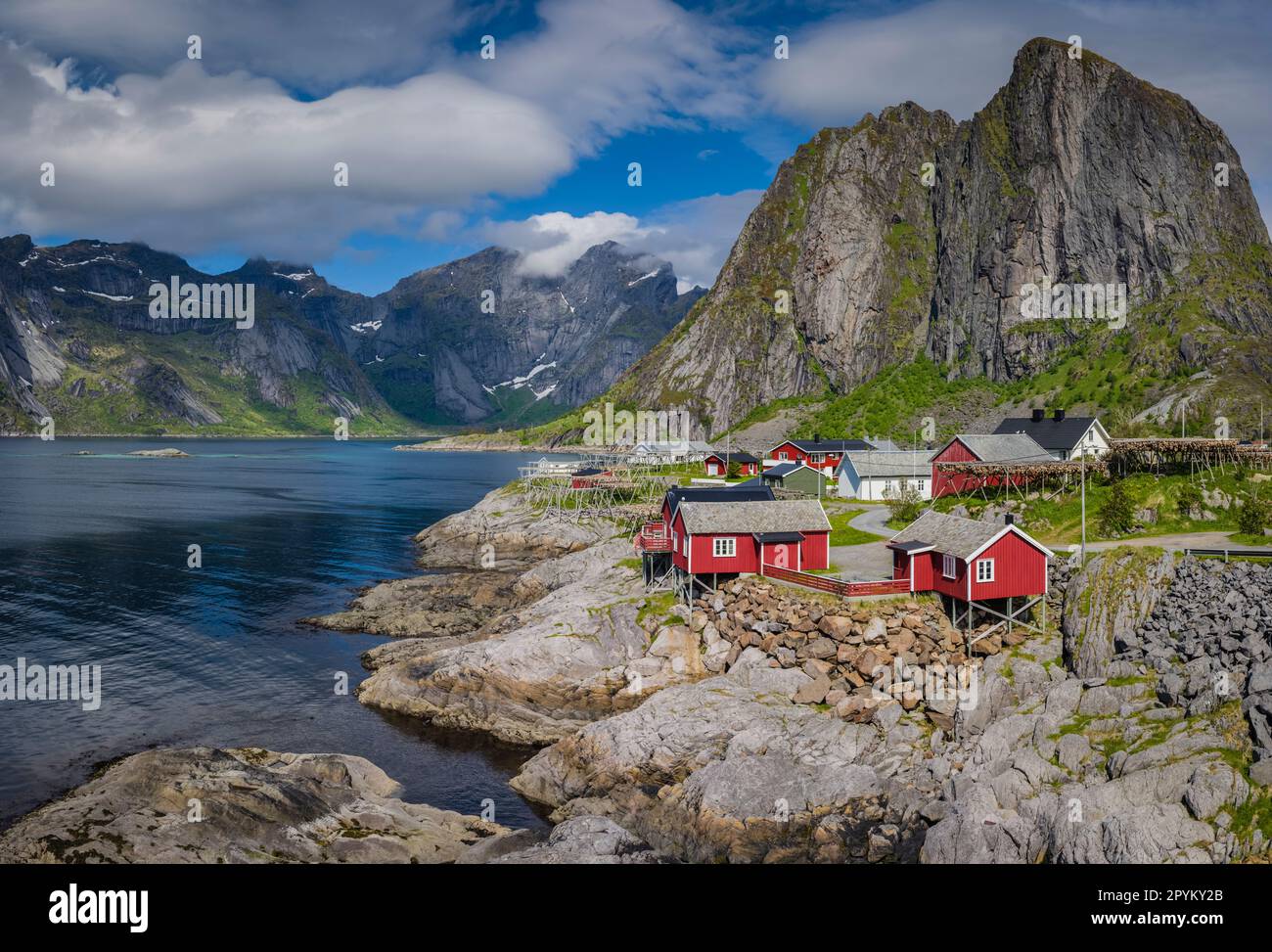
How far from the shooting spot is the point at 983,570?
39094 mm

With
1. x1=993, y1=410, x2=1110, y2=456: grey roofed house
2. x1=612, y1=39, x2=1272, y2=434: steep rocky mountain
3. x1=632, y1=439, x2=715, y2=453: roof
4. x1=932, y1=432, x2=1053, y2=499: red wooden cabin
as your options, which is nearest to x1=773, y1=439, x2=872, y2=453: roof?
x1=993, y1=410, x2=1110, y2=456: grey roofed house

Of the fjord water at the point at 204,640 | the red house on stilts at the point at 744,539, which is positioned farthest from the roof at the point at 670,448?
the red house on stilts at the point at 744,539

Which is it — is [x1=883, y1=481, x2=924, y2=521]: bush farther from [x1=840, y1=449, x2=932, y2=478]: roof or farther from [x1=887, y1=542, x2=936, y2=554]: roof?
[x1=887, y1=542, x2=936, y2=554]: roof

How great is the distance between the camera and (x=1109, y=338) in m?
152

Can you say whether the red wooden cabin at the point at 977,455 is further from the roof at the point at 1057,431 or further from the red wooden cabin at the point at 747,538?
the red wooden cabin at the point at 747,538

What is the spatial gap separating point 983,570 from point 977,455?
3491 centimetres

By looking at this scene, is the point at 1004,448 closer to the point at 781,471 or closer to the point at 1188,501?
the point at 1188,501

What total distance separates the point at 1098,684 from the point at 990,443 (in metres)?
44.8

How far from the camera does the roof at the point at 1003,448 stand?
70.9 metres

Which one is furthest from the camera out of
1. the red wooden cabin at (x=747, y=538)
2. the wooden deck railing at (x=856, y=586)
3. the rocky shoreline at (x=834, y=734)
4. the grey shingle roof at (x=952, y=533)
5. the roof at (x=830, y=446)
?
the roof at (x=830, y=446)

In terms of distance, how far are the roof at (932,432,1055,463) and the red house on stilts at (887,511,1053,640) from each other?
31698mm

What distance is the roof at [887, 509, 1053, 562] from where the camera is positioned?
1549 inches

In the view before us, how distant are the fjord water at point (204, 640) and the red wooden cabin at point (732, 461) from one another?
40.7 metres

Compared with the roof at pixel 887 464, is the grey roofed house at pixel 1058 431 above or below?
above
